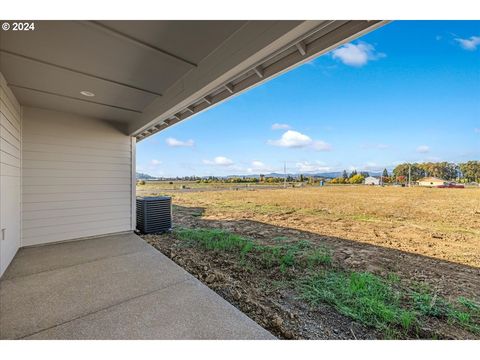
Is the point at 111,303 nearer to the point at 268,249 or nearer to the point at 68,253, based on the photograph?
the point at 68,253

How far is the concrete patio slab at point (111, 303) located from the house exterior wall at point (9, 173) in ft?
0.98

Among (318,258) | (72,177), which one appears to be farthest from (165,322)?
(72,177)

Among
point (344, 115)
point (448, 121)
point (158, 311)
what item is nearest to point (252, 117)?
point (344, 115)

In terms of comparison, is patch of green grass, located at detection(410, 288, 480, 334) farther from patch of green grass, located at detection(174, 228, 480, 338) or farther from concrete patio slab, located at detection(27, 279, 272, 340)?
concrete patio slab, located at detection(27, 279, 272, 340)

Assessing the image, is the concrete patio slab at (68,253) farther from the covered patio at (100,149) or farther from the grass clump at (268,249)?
the grass clump at (268,249)

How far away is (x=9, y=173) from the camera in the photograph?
8.05 feet

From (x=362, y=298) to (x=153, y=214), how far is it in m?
3.73

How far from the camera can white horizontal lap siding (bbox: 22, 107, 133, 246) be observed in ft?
10.3

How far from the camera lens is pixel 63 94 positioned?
8.93ft

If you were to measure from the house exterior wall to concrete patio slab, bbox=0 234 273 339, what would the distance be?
0.30 metres
